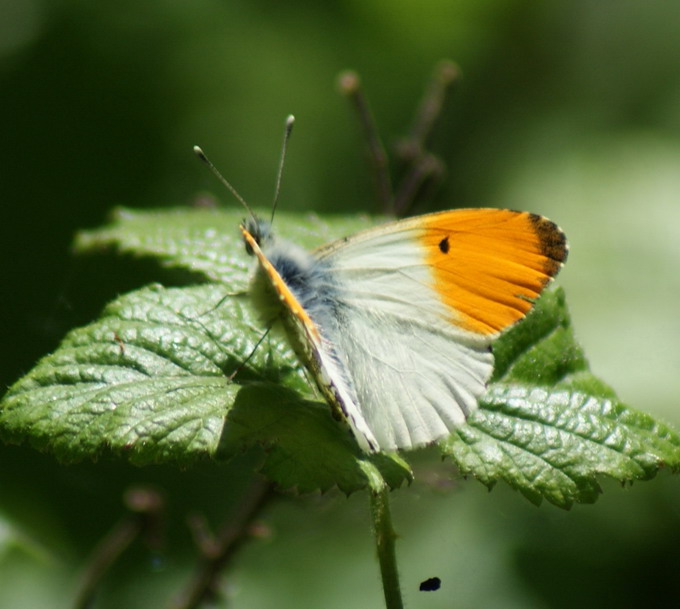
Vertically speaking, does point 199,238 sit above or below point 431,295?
above

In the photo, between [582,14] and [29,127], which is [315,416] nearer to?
[29,127]

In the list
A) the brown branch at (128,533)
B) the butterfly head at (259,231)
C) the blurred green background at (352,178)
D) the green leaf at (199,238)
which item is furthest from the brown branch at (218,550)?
the blurred green background at (352,178)

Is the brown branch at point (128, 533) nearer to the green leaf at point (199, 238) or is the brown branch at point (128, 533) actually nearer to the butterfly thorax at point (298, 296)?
the green leaf at point (199, 238)

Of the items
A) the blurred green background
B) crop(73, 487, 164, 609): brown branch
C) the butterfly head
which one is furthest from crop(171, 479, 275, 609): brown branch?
the blurred green background

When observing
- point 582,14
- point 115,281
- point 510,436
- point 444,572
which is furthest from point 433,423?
point 582,14

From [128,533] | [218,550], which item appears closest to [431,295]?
[218,550]

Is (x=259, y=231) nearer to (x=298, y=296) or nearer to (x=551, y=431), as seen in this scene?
(x=298, y=296)
